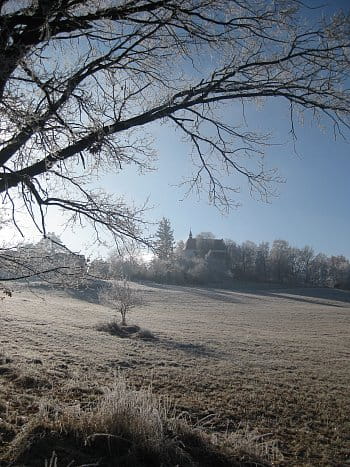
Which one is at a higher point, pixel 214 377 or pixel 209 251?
pixel 209 251

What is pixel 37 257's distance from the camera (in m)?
5.91

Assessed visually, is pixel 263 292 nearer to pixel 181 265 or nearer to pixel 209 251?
pixel 209 251

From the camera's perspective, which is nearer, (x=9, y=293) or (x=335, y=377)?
(x=9, y=293)

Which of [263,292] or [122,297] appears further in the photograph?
[263,292]

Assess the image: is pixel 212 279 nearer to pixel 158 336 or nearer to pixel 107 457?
pixel 158 336

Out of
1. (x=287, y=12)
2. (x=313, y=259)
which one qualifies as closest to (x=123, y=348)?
(x=287, y=12)

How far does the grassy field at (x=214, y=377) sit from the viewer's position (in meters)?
6.87

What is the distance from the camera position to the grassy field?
6867 millimetres

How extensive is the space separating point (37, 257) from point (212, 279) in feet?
249

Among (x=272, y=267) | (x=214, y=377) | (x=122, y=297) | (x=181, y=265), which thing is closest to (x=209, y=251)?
(x=272, y=267)

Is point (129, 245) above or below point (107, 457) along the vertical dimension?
above

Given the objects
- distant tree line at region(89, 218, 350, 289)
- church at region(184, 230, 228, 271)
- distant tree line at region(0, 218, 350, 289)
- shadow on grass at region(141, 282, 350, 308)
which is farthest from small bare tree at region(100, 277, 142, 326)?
church at region(184, 230, 228, 271)

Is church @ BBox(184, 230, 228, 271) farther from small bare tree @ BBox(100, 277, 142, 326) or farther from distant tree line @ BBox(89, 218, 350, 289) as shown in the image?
small bare tree @ BBox(100, 277, 142, 326)

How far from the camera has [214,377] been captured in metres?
14.3
